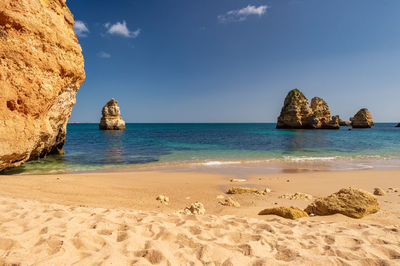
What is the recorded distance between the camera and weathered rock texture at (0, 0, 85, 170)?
8.05 meters

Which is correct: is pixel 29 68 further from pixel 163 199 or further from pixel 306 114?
pixel 306 114

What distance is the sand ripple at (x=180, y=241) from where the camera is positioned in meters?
2.59

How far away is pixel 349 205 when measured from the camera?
190 inches

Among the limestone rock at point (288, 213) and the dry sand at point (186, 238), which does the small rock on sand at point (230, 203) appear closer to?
the dry sand at point (186, 238)

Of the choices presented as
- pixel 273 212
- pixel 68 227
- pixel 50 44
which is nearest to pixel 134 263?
pixel 68 227

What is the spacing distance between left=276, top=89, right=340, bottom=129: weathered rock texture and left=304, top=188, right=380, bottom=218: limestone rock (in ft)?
240

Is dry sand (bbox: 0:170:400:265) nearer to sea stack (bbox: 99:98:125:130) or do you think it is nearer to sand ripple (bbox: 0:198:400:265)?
sand ripple (bbox: 0:198:400:265)

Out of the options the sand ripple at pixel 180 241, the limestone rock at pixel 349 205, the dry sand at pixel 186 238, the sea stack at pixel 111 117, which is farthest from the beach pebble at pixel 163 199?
the sea stack at pixel 111 117

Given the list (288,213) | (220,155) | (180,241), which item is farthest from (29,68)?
(220,155)

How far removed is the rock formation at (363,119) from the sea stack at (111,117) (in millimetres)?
89971

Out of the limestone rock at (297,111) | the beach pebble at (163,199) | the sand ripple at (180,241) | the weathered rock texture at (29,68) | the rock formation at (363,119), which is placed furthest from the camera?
the rock formation at (363,119)

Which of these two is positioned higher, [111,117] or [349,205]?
[111,117]

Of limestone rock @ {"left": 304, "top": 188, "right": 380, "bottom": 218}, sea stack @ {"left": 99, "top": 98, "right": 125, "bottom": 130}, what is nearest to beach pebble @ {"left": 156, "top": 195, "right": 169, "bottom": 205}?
limestone rock @ {"left": 304, "top": 188, "right": 380, "bottom": 218}

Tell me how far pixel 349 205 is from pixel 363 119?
323 ft
